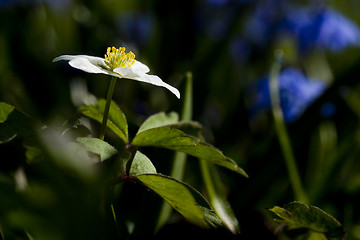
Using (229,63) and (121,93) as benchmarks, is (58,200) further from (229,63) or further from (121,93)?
(229,63)

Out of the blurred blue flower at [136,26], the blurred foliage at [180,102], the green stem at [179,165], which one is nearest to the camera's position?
the blurred foliage at [180,102]

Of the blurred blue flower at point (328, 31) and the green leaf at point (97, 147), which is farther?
the blurred blue flower at point (328, 31)

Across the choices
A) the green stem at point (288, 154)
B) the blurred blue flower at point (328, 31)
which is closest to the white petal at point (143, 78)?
the green stem at point (288, 154)

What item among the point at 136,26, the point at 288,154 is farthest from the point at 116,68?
the point at 136,26

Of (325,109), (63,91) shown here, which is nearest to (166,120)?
(325,109)

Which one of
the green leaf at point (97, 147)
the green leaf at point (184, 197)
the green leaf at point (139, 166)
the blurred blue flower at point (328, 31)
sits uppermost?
the blurred blue flower at point (328, 31)

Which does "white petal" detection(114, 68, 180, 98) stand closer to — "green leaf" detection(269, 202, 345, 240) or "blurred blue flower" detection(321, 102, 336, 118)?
"green leaf" detection(269, 202, 345, 240)

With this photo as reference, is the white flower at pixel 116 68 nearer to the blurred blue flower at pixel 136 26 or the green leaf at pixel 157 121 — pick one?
the green leaf at pixel 157 121
